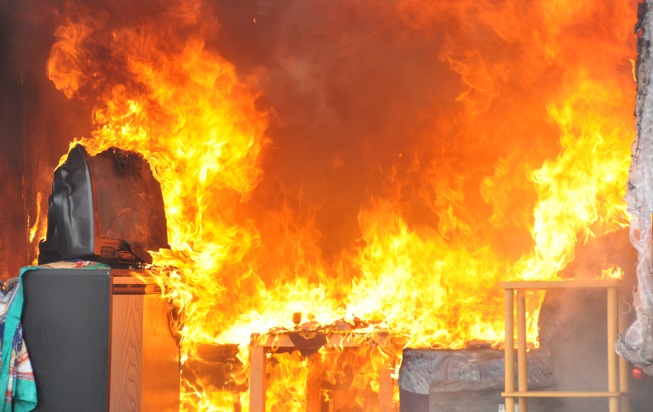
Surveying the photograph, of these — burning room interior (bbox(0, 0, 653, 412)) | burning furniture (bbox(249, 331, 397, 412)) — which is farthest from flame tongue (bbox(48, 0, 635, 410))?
burning furniture (bbox(249, 331, 397, 412))

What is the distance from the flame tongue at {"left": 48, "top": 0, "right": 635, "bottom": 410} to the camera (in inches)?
223

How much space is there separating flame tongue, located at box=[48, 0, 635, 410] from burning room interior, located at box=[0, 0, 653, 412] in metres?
0.02

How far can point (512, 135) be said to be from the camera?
6.04 metres

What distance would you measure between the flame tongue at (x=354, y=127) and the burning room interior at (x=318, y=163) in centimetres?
2

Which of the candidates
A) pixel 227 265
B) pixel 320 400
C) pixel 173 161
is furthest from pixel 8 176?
pixel 320 400

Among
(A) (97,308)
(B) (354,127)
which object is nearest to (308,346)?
(A) (97,308)

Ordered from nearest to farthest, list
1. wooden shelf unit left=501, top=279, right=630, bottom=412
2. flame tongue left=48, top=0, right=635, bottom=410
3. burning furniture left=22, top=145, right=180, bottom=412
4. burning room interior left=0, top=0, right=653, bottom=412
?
wooden shelf unit left=501, top=279, right=630, bottom=412 < burning furniture left=22, top=145, right=180, bottom=412 < burning room interior left=0, top=0, right=653, bottom=412 < flame tongue left=48, top=0, right=635, bottom=410

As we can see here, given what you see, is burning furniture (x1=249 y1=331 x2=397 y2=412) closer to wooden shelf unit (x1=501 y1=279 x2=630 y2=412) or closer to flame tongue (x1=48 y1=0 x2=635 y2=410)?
flame tongue (x1=48 y1=0 x2=635 y2=410)

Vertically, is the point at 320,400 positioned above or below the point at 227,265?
below

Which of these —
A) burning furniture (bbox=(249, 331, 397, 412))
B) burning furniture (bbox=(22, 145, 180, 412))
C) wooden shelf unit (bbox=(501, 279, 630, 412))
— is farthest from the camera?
burning furniture (bbox=(249, 331, 397, 412))

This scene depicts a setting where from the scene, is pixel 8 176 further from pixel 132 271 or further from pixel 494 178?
pixel 494 178

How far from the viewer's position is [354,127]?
6250 mm

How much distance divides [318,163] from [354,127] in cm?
42

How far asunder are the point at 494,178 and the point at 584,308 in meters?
2.49
